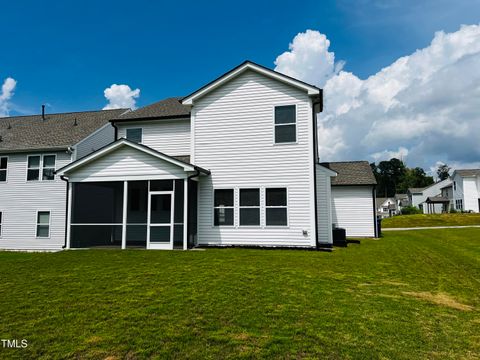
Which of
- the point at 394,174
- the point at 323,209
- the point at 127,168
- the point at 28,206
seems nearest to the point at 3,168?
the point at 28,206

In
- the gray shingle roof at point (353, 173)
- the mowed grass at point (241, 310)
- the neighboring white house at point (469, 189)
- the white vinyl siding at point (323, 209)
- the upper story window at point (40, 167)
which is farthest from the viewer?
the neighboring white house at point (469, 189)

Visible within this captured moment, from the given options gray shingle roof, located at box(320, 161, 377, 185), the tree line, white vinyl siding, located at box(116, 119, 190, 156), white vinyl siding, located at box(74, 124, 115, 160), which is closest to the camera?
white vinyl siding, located at box(116, 119, 190, 156)

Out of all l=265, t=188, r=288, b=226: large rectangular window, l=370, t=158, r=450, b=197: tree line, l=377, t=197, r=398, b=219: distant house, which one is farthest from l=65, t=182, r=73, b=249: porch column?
l=370, t=158, r=450, b=197: tree line

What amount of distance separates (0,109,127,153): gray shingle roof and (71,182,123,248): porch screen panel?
2846 mm

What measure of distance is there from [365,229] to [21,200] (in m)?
20.8

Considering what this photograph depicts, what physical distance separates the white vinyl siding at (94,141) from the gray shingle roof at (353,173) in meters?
13.9

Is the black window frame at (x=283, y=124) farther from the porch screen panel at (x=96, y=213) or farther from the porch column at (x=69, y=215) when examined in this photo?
the porch column at (x=69, y=215)

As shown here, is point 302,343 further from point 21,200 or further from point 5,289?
point 21,200

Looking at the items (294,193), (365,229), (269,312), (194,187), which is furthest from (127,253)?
(365,229)

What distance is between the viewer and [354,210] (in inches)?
Answer: 866

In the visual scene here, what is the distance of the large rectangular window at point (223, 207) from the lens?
1477 centimetres

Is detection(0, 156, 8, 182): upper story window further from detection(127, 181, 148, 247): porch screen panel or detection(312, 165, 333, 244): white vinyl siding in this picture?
detection(312, 165, 333, 244): white vinyl siding

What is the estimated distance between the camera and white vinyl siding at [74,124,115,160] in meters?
18.4

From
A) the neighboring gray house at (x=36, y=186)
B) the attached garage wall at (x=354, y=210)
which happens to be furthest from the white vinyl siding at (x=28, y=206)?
the attached garage wall at (x=354, y=210)
